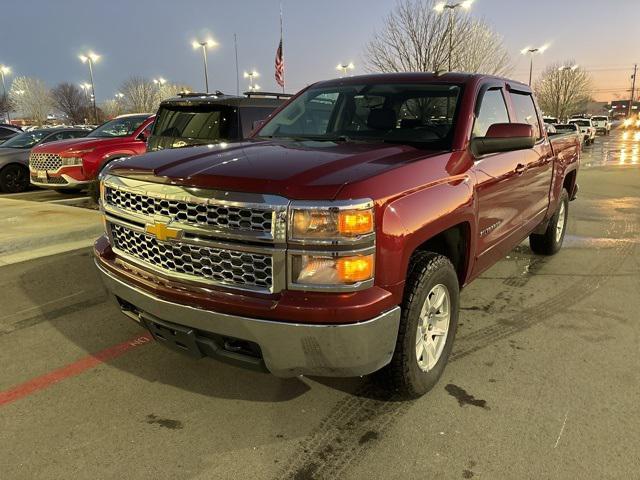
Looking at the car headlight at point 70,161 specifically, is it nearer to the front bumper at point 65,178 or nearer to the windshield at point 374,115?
the front bumper at point 65,178

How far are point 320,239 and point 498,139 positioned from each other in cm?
161

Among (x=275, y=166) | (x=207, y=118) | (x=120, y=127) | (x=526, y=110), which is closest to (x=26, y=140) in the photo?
(x=120, y=127)

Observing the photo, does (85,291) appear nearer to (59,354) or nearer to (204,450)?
(59,354)

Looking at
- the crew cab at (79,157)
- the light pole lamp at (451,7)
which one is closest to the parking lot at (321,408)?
the crew cab at (79,157)

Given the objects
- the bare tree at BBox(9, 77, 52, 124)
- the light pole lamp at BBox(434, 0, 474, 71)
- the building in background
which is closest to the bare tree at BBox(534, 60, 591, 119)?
the light pole lamp at BBox(434, 0, 474, 71)

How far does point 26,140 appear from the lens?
13.4 metres

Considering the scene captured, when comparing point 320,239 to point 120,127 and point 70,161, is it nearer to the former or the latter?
point 70,161

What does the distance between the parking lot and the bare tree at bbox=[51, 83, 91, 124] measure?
283 feet

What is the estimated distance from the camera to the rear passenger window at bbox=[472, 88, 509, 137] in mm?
3518

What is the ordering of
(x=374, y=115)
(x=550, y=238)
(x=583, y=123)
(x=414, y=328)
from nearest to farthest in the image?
(x=414, y=328)
(x=374, y=115)
(x=550, y=238)
(x=583, y=123)

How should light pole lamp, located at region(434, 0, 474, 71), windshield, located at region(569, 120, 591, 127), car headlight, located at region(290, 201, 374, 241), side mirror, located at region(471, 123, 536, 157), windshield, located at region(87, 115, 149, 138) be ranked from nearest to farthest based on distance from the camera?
car headlight, located at region(290, 201, 374, 241) → side mirror, located at region(471, 123, 536, 157) → windshield, located at region(87, 115, 149, 138) → light pole lamp, located at region(434, 0, 474, 71) → windshield, located at region(569, 120, 591, 127)

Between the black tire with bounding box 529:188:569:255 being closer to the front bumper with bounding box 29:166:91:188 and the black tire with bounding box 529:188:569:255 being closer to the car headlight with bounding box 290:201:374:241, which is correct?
the car headlight with bounding box 290:201:374:241

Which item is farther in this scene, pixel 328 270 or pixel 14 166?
pixel 14 166

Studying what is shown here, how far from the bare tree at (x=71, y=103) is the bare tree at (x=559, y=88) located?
6829 cm
